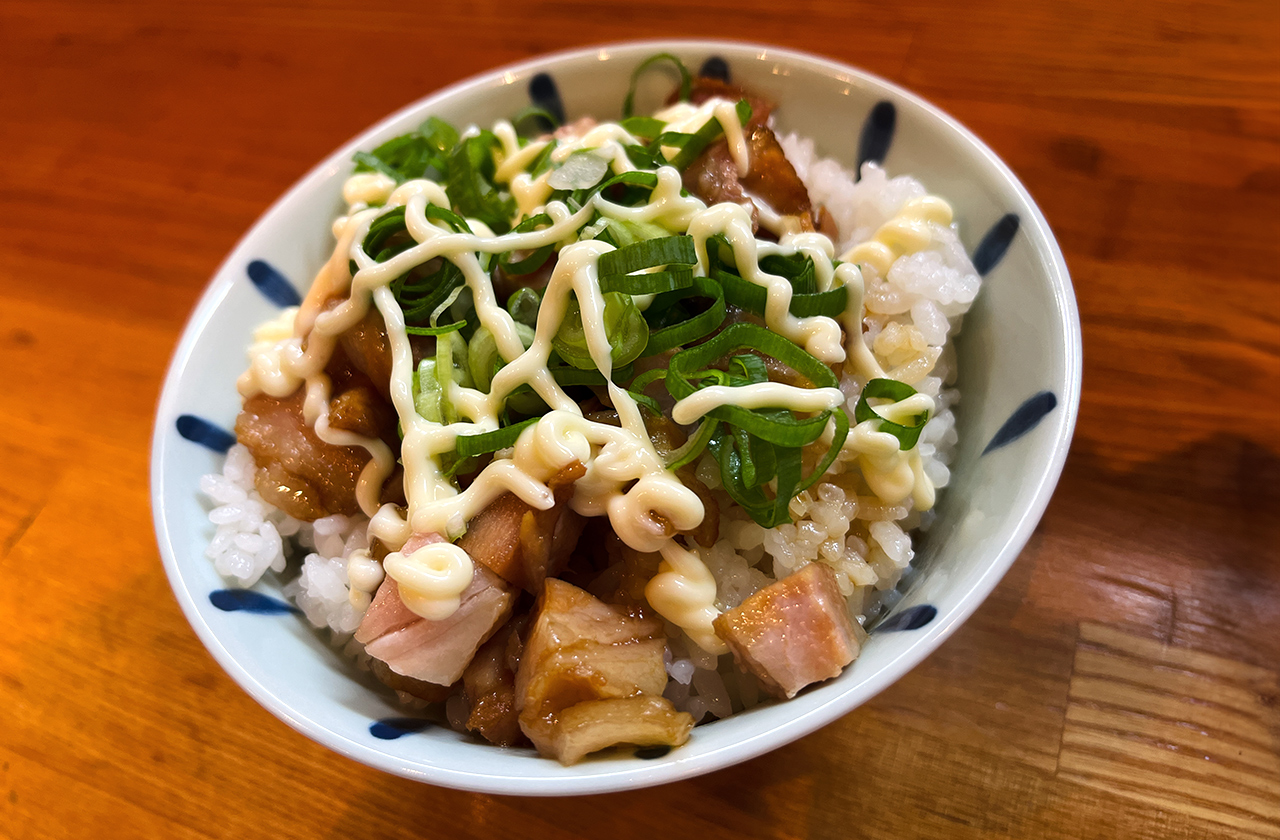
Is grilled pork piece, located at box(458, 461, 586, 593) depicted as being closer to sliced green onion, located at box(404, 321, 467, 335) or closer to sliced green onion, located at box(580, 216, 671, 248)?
sliced green onion, located at box(404, 321, 467, 335)

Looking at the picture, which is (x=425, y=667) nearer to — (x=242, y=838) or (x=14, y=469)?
(x=242, y=838)

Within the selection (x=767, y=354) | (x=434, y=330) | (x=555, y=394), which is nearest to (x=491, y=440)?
(x=555, y=394)

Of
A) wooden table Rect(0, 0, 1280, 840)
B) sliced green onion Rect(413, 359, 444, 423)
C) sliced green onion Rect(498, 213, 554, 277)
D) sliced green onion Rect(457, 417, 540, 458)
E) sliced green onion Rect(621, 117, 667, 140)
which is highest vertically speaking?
sliced green onion Rect(621, 117, 667, 140)

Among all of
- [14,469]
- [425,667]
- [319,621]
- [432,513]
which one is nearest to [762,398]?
[432,513]

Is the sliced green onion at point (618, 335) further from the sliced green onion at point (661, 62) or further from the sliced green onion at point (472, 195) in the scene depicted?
the sliced green onion at point (661, 62)

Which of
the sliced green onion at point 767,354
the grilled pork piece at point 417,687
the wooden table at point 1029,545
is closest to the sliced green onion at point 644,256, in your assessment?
the sliced green onion at point 767,354

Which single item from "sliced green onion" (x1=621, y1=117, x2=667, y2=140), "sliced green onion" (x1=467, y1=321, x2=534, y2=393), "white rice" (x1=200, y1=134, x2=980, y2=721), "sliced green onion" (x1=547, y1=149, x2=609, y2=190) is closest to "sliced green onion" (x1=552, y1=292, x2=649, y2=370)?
"sliced green onion" (x1=467, y1=321, x2=534, y2=393)

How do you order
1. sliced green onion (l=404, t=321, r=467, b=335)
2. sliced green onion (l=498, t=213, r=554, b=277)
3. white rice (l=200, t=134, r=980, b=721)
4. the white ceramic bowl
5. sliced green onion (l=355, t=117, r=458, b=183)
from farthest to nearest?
1. sliced green onion (l=355, t=117, r=458, b=183)
2. sliced green onion (l=498, t=213, r=554, b=277)
3. sliced green onion (l=404, t=321, r=467, b=335)
4. white rice (l=200, t=134, r=980, b=721)
5. the white ceramic bowl
